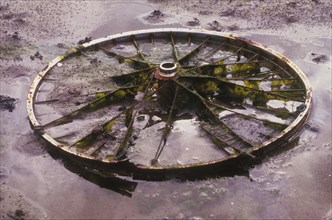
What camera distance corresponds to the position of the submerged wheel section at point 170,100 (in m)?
7.52

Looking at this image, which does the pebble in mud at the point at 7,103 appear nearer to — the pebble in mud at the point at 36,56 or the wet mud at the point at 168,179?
the wet mud at the point at 168,179

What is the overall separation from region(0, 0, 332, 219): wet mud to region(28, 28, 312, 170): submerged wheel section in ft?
1.25

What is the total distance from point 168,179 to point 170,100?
6.25 feet

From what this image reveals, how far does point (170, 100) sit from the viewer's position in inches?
334

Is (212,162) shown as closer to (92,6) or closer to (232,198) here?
(232,198)

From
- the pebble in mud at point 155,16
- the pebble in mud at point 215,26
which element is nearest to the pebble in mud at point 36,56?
the pebble in mud at point 155,16

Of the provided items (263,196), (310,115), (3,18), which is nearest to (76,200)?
(263,196)

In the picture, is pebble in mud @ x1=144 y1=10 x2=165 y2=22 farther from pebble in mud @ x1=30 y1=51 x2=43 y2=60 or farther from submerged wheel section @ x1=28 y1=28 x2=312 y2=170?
pebble in mud @ x1=30 y1=51 x2=43 y2=60

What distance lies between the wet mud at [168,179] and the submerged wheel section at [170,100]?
38 centimetres

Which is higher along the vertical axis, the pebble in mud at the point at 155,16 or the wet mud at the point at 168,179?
the pebble in mud at the point at 155,16

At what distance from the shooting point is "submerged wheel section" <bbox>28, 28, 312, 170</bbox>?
752 cm

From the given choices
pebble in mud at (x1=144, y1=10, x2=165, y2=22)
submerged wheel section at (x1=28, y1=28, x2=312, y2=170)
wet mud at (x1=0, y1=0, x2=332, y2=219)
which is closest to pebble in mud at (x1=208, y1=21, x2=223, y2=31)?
wet mud at (x1=0, y1=0, x2=332, y2=219)

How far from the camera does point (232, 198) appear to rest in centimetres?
676

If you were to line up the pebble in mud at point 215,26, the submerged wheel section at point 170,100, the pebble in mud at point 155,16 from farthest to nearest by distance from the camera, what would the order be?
the pebble in mud at point 155,16 → the pebble in mud at point 215,26 → the submerged wheel section at point 170,100
